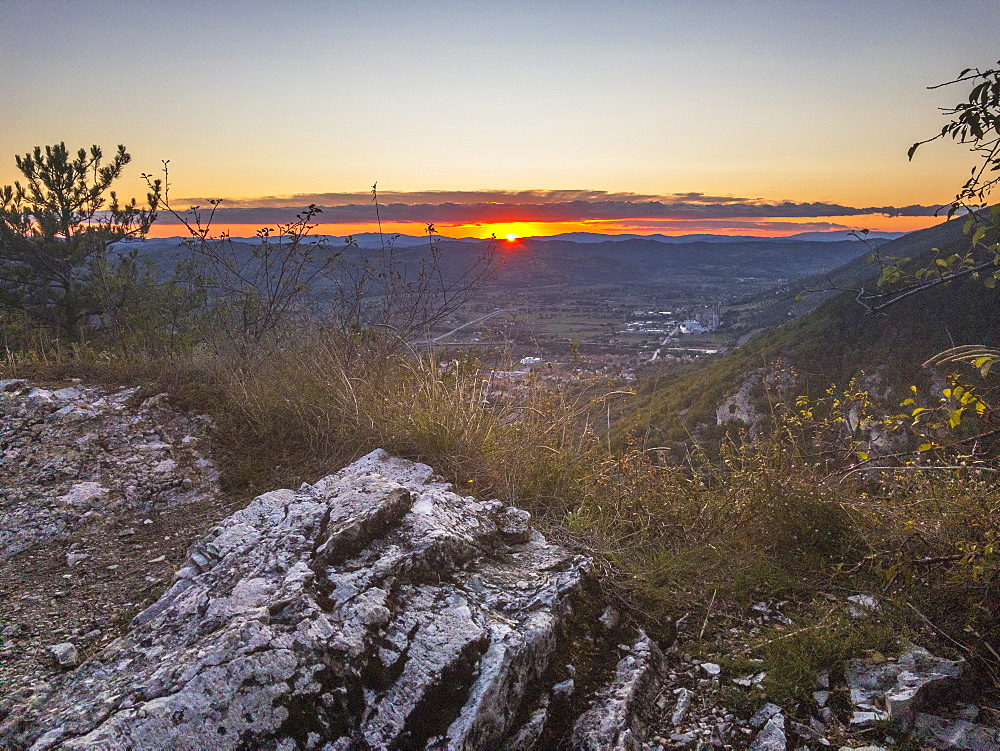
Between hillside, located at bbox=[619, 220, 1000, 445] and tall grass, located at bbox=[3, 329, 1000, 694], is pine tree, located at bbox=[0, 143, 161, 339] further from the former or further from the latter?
hillside, located at bbox=[619, 220, 1000, 445]

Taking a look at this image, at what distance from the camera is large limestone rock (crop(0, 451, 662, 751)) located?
173cm

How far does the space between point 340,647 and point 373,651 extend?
0.40ft

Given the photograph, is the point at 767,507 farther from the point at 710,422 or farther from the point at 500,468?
the point at 710,422

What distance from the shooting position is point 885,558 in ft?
9.48

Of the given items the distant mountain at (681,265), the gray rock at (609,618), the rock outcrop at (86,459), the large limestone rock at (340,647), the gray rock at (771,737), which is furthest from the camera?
the distant mountain at (681,265)

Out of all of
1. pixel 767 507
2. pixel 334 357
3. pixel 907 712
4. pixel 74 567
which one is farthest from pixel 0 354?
pixel 907 712

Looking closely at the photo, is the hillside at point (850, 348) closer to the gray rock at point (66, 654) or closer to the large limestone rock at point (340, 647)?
the large limestone rock at point (340, 647)

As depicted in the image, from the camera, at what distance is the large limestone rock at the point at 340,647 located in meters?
1.73

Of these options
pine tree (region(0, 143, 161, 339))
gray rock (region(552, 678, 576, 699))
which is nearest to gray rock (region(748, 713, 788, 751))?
gray rock (region(552, 678, 576, 699))

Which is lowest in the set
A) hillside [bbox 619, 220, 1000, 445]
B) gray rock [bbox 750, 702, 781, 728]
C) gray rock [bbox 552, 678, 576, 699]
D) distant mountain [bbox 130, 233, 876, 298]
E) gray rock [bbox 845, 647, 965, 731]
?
hillside [bbox 619, 220, 1000, 445]

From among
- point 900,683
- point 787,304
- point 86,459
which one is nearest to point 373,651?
point 900,683

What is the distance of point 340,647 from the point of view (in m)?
1.99

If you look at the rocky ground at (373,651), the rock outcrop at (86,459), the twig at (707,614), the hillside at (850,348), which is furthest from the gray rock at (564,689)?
the hillside at (850,348)

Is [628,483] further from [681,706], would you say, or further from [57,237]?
[57,237]
